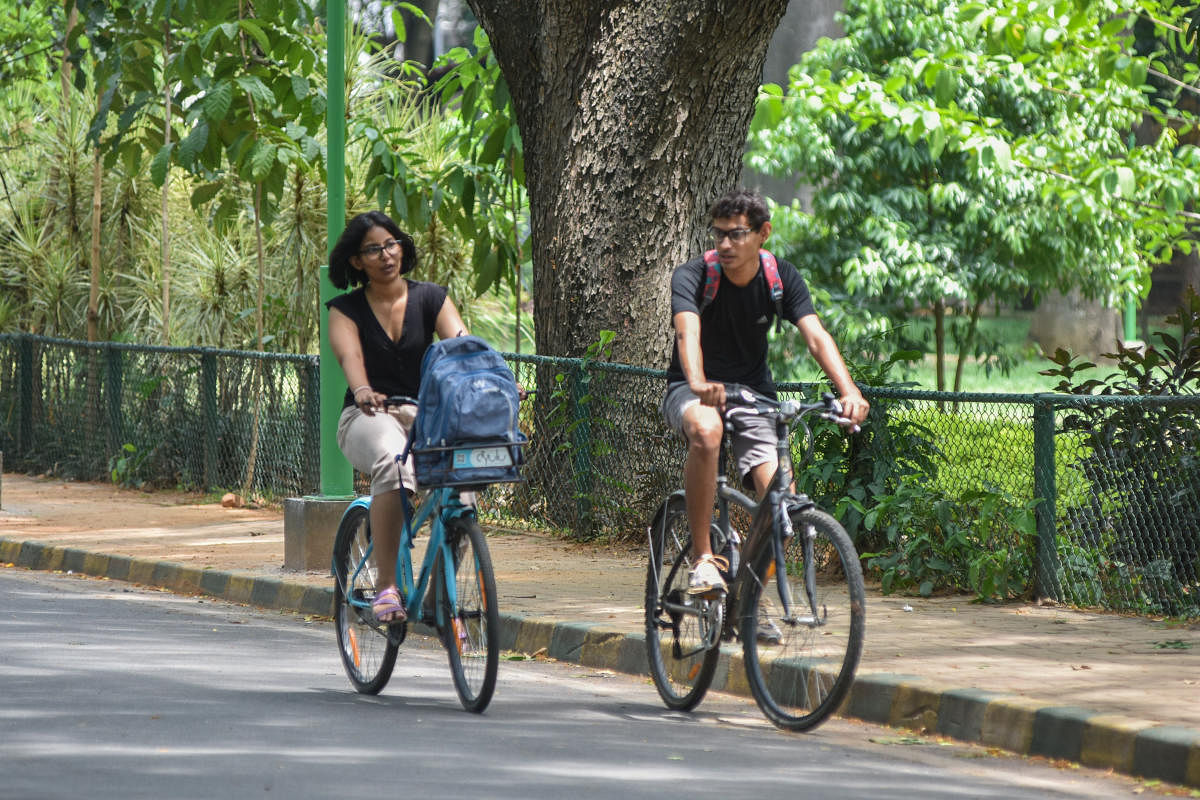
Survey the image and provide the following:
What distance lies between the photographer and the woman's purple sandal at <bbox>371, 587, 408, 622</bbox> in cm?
708

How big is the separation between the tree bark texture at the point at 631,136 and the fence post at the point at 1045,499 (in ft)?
11.4

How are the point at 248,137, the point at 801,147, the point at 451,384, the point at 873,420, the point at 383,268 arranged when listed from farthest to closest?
the point at 801,147
the point at 248,137
the point at 873,420
the point at 383,268
the point at 451,384

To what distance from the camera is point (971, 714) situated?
6.71 metres

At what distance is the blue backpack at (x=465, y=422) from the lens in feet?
21.9

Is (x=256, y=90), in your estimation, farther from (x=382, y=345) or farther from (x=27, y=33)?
(x=27, y=33)

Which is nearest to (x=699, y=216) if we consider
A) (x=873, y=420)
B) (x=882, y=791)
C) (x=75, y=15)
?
(x=873, y=420)

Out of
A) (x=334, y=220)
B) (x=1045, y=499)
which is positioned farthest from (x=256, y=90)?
(x=1045, y=499)

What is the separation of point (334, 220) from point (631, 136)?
89.2 inches

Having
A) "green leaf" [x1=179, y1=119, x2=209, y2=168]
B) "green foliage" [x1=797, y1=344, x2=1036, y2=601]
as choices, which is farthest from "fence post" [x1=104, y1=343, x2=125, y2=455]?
"green foliage" [x1=797, y1=344, x2=1036, y2=601]

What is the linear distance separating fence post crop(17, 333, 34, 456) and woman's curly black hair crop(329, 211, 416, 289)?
1181 centimetres

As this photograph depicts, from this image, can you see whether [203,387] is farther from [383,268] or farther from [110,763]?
[110,763]

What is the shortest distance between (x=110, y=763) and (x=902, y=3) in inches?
803

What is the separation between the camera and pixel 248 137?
13.4 metres

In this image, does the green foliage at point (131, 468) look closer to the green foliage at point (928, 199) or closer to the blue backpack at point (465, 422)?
the green foliage at point (928, 199)
